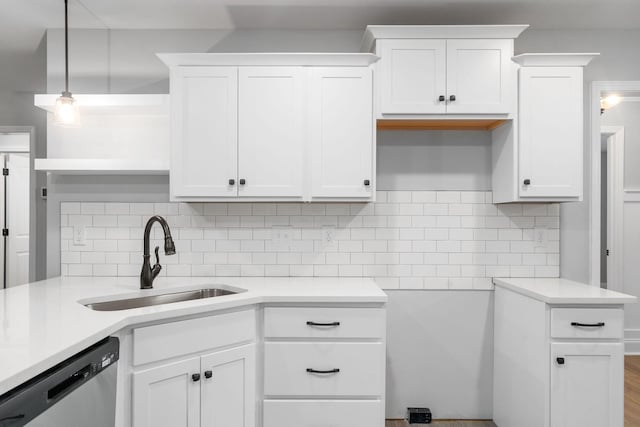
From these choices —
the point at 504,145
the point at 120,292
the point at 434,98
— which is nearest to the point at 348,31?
the point at 434,98

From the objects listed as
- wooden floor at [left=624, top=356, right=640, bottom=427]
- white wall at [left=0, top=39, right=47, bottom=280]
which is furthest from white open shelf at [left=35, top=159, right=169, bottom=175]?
wooden floor at [left=624, top=356, right=640, bottom=427]

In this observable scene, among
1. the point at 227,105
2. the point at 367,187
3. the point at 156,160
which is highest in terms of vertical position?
the point at 227,105

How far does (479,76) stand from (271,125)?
1217mm

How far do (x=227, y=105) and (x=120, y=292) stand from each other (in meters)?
1.17

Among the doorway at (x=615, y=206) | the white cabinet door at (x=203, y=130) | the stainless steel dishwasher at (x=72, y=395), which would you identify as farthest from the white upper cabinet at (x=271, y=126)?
the doorway at (x=615, y=206)

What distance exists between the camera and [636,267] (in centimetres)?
425

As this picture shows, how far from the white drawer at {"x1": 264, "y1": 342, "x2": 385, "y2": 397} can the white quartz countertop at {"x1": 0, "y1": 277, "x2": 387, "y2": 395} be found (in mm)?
244

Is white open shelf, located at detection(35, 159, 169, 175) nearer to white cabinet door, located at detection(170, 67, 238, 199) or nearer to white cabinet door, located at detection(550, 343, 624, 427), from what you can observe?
white cabinet door, located at detection(170, 67, 238, 199)

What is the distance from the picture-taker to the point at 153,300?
240 centimetres

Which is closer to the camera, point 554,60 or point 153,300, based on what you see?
point 153,300

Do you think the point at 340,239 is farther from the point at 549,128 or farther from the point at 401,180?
the point at 549,128

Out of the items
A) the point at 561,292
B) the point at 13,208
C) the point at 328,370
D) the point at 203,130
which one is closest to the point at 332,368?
the point at 328,370

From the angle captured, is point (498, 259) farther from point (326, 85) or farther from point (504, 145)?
point (326, 85)

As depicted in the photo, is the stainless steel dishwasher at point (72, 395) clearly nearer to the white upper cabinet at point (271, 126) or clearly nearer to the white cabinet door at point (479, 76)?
the white upper cabinet at point (271, 126)
